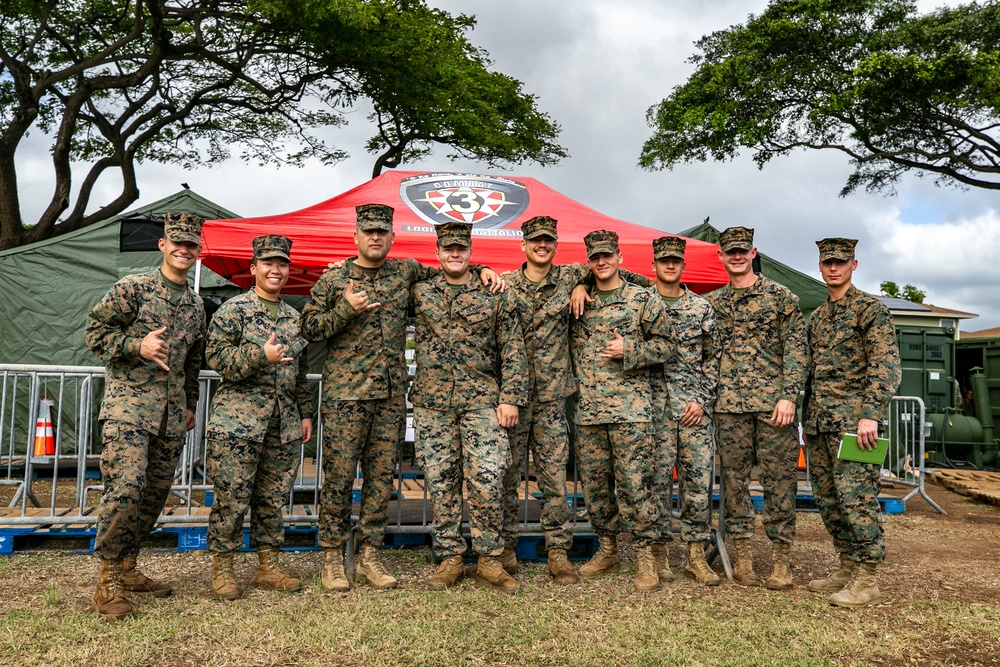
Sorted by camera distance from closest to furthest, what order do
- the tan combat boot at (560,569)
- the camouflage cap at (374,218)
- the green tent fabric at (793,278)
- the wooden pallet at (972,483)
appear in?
the camouflage cap at (374,218), the tan combat boot at (560,569), the wooden pallet at (972,483), the green tent fabric at (793,278)

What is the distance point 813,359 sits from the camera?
14.6ft

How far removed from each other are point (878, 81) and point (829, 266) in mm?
11937

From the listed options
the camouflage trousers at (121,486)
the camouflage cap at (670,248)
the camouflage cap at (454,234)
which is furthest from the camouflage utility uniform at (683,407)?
the camouflage trousers at (121,486)

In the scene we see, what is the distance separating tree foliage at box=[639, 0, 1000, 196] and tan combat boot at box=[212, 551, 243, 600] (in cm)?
1396

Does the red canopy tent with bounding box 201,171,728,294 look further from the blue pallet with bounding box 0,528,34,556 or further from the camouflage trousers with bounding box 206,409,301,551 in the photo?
the blue pallet with bounding box 0,528,34,556

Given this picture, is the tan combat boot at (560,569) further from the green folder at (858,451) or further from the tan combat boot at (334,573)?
the green folder at (858,451)

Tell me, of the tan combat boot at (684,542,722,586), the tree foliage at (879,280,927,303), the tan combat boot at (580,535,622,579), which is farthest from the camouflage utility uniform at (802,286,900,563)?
the tree foliage at (879,280,927,303)

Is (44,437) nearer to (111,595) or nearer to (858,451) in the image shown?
(111,595)

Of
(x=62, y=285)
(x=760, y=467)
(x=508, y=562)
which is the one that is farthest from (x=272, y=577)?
(x=62, y=285)

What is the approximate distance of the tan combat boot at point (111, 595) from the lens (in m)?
3.66

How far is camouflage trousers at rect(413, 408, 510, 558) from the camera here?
4227 mm

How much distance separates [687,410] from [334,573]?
234cm

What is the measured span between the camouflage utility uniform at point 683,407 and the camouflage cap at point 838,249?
0.75m

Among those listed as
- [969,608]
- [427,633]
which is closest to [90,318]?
[427,633]
